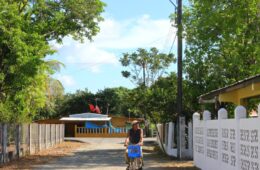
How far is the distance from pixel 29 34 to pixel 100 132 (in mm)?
42169

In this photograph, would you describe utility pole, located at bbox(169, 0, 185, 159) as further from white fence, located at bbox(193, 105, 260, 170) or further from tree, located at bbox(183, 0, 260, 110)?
white fence, located at bbox(193, 105, 260, 170)

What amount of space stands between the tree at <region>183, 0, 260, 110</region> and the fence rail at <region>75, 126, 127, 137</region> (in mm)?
35590

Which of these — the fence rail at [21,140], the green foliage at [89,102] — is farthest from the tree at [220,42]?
the green foliage at [89,102]

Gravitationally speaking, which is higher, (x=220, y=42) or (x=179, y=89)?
(x=220, y=42)

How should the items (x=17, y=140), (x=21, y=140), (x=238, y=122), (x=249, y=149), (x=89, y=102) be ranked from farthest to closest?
(x=89, y=102) → (x=21, y=140) → (x=17, y=140) → (x=238, y=122) → (x=249, y=149)

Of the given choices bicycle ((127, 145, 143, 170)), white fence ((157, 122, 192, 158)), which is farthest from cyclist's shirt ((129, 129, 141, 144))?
white fence ((157, 122, 192, 158))

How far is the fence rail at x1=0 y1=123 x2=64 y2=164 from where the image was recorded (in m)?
20.1

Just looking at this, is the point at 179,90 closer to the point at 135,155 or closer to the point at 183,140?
the point at 183,140

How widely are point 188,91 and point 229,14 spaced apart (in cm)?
725

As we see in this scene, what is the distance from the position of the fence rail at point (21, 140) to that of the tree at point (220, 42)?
29.4ft

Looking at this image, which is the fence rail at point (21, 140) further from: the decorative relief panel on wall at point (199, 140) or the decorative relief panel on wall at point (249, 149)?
the decorative relief panel on wall at point (249, 149)

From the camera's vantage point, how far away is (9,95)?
24.7 m

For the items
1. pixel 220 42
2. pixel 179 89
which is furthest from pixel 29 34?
pixel 220 42

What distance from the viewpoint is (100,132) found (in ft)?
205
